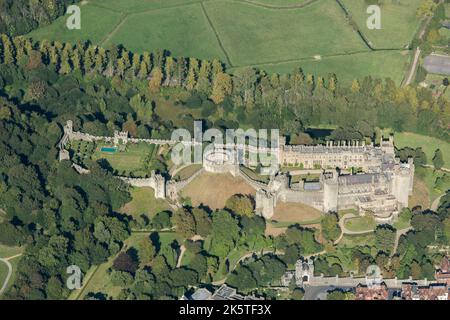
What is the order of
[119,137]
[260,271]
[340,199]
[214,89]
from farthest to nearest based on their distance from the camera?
[214,89]
[119,137]
[340,199]
[260,271]

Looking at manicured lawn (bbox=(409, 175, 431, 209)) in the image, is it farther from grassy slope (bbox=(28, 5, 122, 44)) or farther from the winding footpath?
grassy slope (bbox=(28, 5, 122, 44))

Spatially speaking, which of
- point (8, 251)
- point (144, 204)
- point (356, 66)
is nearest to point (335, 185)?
point (144, 204)

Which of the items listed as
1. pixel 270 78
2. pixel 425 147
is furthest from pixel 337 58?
pixel 425 147

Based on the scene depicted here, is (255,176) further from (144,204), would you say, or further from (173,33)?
(173,33)

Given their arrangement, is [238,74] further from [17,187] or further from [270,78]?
[17,187]

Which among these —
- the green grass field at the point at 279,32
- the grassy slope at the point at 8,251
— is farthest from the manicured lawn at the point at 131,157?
the green grass field at the point at 279,32

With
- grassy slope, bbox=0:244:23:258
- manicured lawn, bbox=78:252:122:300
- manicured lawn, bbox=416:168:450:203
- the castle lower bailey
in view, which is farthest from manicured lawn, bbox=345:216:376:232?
grassy slope, bbox=0:244:23:258

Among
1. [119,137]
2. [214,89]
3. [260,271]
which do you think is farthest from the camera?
[214,89]
